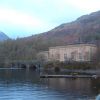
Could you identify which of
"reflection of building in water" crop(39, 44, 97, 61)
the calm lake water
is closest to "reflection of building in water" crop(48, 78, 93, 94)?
the calm lake water

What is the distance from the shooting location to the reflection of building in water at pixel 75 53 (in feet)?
580

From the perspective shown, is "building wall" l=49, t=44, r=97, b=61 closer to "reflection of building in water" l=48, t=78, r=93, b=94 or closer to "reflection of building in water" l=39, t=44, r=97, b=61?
"reflection of building in water" l=39, t=44, r=97, b=61

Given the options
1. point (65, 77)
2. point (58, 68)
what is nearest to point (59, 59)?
point (58, 68)

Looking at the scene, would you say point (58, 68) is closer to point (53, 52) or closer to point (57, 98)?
point (53, 52)

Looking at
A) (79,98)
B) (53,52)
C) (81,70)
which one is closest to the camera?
(79,98)

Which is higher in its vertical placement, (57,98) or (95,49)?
(95,49)

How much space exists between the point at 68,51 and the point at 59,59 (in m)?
8.03

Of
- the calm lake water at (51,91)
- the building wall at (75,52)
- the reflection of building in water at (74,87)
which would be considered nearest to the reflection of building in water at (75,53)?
the building wall at (75,52)

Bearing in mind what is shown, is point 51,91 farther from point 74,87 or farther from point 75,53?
point 75,53

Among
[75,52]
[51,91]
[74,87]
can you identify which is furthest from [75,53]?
[51,91]

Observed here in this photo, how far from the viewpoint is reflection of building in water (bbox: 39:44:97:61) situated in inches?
6959

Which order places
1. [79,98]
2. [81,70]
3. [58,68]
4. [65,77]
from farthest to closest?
[58,68] < [81,70] < [65,77] < [79,98]

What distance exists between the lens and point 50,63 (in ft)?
610

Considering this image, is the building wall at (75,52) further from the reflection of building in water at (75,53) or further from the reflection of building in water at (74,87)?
the reflection of building in water at (74,87)
